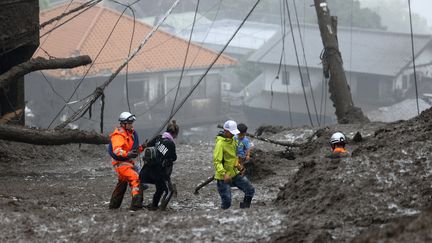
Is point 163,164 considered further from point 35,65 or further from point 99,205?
point 35,65

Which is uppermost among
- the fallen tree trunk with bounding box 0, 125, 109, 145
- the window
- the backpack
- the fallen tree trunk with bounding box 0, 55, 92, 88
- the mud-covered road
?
the fallen tree trunk with bounding box 0, 55, 92, 88

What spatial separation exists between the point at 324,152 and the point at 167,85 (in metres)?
21.0

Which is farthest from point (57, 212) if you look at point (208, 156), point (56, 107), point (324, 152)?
point (56, 107)

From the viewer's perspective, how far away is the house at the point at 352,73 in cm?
3847

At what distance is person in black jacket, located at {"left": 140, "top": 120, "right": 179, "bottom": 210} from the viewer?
33.7ft

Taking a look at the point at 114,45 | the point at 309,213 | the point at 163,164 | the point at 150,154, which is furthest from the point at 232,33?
the point at 309,213

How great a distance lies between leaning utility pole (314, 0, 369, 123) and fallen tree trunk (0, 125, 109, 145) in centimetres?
789

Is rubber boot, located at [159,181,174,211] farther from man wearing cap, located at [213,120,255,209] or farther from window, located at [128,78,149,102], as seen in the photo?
window, located at [128,78,149,102]

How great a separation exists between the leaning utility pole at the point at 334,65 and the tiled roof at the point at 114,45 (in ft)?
46.5

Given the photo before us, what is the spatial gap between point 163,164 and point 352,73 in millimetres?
29854

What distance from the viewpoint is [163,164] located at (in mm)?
10367

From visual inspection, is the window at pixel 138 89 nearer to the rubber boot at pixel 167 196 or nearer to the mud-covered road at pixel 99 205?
the mud-covered road at pixel 99 205

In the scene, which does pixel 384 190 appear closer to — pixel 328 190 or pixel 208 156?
pixel 328 190

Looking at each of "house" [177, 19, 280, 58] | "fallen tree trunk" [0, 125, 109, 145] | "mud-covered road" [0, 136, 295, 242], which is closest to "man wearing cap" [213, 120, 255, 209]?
"mud-covered road" [0, 136, 295, 242]
